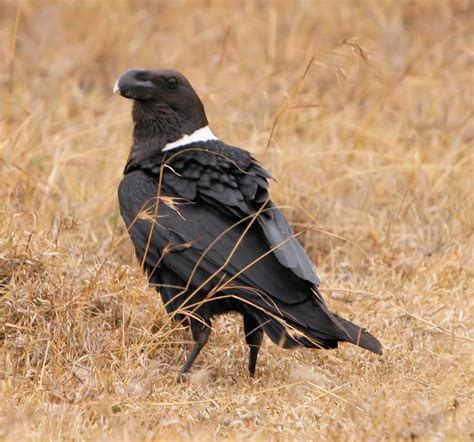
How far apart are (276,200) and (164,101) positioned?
1120mm

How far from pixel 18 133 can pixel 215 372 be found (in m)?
2.03

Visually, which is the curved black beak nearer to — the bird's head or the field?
the bird's head

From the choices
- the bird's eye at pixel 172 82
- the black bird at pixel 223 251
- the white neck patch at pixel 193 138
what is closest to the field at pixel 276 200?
the black bird at pixel 223 251

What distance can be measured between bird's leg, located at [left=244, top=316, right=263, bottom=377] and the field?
6 centimetres

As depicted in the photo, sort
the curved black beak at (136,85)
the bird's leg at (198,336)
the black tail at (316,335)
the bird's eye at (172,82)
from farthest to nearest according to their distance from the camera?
the bird's eye at (172,82), the curved black beak at (136,85), the bird's leg at (198,336), the black tail at (316,335)

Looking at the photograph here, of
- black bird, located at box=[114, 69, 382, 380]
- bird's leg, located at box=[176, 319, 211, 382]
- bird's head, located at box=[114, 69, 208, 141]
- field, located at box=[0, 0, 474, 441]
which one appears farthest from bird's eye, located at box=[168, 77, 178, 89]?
bird's leg, located at box=[176, 319, 211, 382]

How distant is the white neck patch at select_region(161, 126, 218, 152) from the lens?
490 cm

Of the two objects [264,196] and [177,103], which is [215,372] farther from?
[177,103]

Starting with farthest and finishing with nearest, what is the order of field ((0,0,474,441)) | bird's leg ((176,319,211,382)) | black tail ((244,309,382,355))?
1. bird's leg ((176,319,211,382))
2. black tail ((244,309,382,355))
3. field ((0,0,474,441))

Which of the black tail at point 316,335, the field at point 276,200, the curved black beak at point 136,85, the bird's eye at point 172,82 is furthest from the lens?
the bird's eye at point 172,82

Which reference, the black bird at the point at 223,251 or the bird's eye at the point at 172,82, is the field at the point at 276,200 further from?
the bird's eye at the point at 172,82

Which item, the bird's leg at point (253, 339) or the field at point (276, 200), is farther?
the bird's leg at point (253, 339)

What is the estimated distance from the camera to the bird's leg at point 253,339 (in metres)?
4.48

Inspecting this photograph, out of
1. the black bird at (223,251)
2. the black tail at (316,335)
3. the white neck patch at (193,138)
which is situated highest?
the white neck patch at (193,138)
